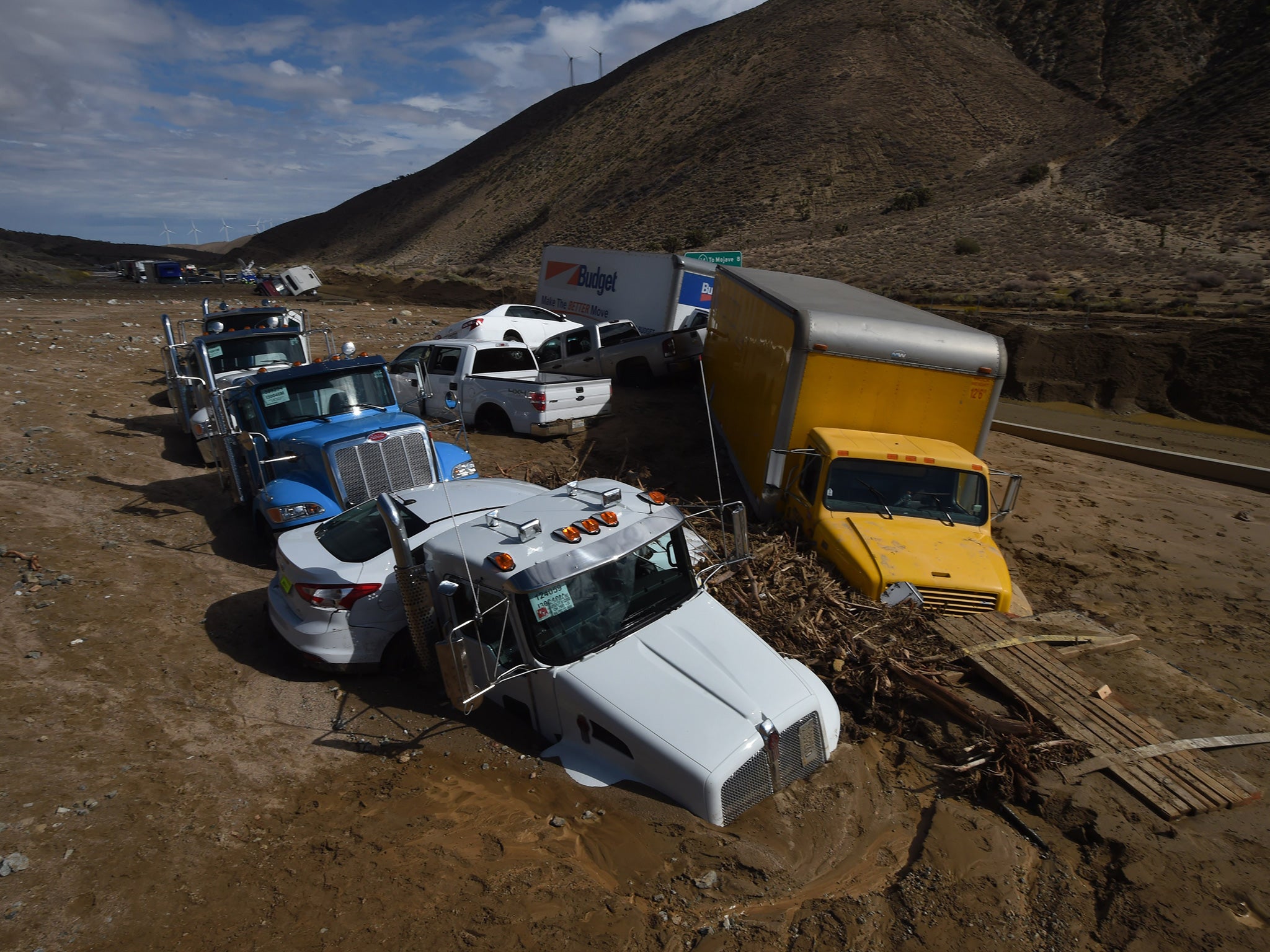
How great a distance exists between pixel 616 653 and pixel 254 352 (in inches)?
403

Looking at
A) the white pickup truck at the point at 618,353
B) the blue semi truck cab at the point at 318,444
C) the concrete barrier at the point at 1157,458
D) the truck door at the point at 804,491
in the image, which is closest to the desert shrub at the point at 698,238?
the white pickup truck at the point at 618,353

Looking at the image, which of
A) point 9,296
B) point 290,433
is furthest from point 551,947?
point 9,296

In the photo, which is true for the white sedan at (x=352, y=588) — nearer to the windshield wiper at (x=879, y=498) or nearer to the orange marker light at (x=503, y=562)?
the orange marker light at (x=503, y=562)

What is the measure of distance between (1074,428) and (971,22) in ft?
223

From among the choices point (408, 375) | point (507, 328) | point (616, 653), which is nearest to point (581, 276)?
point (507, 328)

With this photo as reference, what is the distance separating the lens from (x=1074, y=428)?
18062mm

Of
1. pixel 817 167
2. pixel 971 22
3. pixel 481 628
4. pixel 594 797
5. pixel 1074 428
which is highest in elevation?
pixel 971 22

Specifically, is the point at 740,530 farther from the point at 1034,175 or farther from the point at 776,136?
the point at 776,136

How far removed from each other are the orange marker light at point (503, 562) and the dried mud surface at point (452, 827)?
4.79ft

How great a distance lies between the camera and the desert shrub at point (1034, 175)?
46.1 m

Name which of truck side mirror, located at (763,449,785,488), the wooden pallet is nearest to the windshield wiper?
truck side mirror, located at (763,449,785,488)

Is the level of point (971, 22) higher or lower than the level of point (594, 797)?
higher

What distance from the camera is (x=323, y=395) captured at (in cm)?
971

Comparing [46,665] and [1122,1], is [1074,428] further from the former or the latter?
[1122,1]
